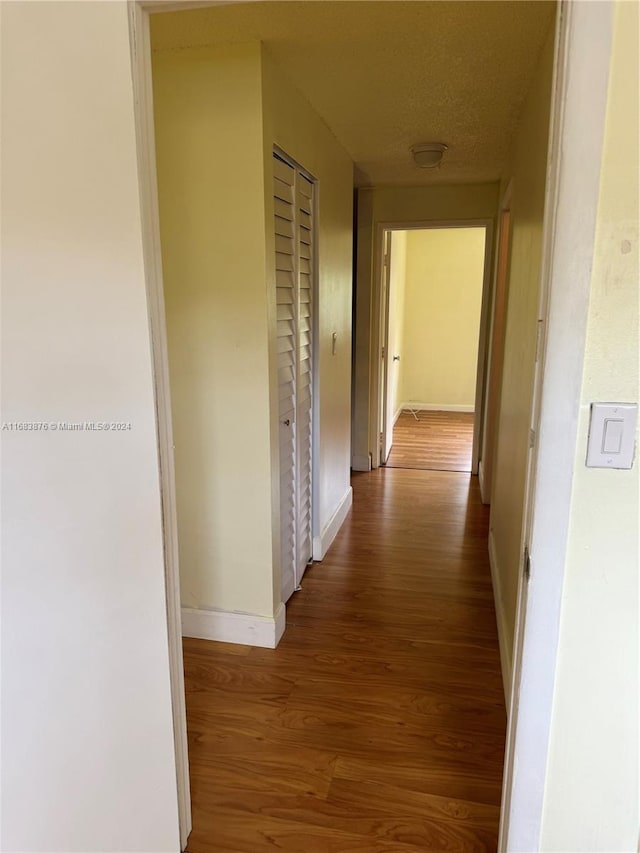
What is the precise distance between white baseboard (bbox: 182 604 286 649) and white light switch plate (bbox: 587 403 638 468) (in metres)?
1.73

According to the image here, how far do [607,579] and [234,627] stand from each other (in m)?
1.74

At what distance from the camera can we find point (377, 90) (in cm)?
231

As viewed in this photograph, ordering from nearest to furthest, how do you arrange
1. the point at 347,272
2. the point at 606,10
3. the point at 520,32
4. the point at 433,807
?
the point at 606,10, the point at 433,807, the point at 520,32, the point at 347,272

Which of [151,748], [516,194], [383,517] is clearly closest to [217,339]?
[151,748]

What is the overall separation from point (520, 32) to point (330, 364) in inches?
70.6

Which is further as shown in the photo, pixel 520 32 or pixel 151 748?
pixel 520 32

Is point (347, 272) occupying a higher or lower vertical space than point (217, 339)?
higher

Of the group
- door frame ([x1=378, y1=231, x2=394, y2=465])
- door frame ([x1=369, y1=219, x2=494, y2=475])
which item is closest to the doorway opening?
door frame ([x1=378, y1=231, x2=394, y2=465])

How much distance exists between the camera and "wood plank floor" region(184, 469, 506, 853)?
63.0 inches

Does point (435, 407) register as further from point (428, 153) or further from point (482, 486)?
point (428, 153)

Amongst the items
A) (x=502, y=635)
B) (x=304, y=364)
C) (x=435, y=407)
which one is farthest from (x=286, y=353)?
(x=435, y=407)

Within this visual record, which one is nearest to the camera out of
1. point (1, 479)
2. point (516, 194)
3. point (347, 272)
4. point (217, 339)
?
point (1, 479)

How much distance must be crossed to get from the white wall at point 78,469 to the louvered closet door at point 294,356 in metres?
1.20

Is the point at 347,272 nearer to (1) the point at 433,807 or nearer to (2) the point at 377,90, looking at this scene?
(2) the point at 377,90
